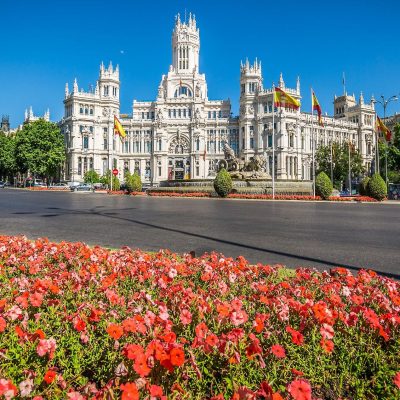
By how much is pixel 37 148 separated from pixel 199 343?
8321 centimetres

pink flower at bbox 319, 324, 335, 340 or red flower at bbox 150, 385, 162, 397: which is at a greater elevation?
red flower at bbox 150, 385, 162, 397

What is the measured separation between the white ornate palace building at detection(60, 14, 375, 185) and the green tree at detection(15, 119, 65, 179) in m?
15.6

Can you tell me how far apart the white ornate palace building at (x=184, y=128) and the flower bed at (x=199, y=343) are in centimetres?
8833

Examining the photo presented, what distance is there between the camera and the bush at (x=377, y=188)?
121 ft

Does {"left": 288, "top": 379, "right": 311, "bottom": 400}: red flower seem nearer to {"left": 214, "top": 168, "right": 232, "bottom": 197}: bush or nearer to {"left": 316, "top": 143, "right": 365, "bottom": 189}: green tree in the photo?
{"left": 214, "top": 168, "right": 232, "bottom": 197}: bush

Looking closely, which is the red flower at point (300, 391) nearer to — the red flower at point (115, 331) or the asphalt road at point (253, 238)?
the red flower at point (115, 331)

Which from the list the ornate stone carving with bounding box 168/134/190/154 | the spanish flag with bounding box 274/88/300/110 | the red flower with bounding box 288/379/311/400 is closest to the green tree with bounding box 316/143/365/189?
the spanish flag with bounding box 274/88/300/110

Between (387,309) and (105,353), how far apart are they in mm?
2763

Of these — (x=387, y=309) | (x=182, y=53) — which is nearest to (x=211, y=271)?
(x=387, y=309)

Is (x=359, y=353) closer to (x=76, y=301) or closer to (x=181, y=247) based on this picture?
(x=76, y=301)

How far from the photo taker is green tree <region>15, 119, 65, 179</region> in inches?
3039

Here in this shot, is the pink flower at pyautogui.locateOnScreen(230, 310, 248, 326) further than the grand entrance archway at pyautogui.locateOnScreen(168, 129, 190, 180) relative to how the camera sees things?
No

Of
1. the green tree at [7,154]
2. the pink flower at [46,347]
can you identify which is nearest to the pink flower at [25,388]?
the pink flower at [46,347]

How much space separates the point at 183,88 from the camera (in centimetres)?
10444
